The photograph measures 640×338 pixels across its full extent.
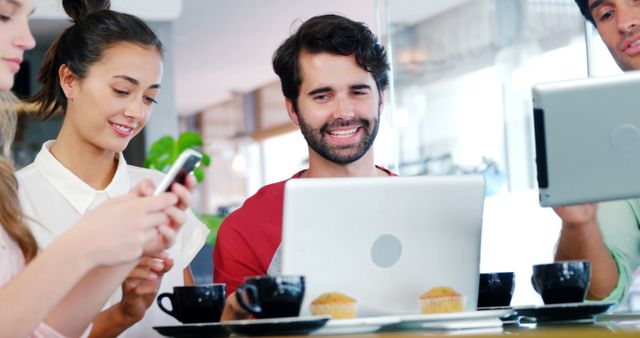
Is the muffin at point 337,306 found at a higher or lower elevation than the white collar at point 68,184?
lower

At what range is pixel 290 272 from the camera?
5.83ft

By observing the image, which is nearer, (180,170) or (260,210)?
(180,170)

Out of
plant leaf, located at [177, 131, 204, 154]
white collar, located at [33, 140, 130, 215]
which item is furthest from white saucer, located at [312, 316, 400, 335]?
plant leaf, located at [177, 131, 204, 154]

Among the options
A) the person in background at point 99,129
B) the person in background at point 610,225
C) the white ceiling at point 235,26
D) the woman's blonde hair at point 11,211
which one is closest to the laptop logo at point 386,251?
the person in background at point 610,225

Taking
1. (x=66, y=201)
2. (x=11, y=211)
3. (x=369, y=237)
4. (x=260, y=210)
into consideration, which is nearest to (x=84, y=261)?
(x=11, y=211)

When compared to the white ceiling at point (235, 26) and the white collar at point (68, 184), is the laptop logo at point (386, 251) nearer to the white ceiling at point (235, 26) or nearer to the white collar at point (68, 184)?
the white collar at point (68, 184)

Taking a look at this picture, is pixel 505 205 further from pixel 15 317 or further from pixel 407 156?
pixel 15 317

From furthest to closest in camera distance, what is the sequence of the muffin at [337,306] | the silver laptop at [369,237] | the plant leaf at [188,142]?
the plant leaf at [188,142]
the silver laptop at [369,237]
the muffin at [337,306]

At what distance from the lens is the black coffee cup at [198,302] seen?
1.78 m

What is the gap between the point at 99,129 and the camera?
8.24 feet

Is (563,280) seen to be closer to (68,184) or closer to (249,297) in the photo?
(249,297)

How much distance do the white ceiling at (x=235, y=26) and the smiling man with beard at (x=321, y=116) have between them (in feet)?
12.2

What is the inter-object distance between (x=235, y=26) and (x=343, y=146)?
25.0 ft

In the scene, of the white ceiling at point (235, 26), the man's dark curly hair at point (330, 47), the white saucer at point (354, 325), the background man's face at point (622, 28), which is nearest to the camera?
the white saucer at point (354, 325)
